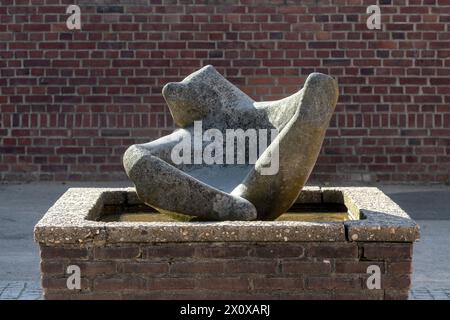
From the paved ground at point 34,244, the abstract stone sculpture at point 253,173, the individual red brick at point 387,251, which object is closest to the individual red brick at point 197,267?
the abstract stone sculpture at point 253,173

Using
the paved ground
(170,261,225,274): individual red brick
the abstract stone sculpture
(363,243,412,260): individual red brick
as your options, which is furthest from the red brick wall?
(170,261,225,274): individual red brick

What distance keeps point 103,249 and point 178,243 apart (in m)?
0.35

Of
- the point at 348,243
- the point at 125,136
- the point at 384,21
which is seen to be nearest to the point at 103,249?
the point at 348,243

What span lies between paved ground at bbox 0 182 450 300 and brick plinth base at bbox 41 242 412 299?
47.4 inches

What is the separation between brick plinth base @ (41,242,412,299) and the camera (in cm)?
438

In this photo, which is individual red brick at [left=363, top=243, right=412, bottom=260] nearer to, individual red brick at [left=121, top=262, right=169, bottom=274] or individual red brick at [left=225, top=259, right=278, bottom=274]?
individual red brick at [left=225, top=259, right=278, bottom=274]

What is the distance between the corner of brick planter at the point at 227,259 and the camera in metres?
4.36

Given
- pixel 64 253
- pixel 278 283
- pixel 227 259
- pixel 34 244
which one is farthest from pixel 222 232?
pixel 34 244

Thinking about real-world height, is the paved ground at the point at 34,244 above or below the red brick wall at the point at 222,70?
below

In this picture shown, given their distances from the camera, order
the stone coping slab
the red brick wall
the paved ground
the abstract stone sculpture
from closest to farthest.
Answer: the stone coping slab, the abstract stone sculpture, the paved ground, the red brick wall

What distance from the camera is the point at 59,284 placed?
4410mm

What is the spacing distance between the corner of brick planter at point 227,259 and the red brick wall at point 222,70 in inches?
210

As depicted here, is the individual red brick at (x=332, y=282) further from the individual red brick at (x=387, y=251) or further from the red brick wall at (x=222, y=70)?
the red brick wall at (x=222, y=70)

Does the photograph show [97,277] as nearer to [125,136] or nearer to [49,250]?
[49,250]
